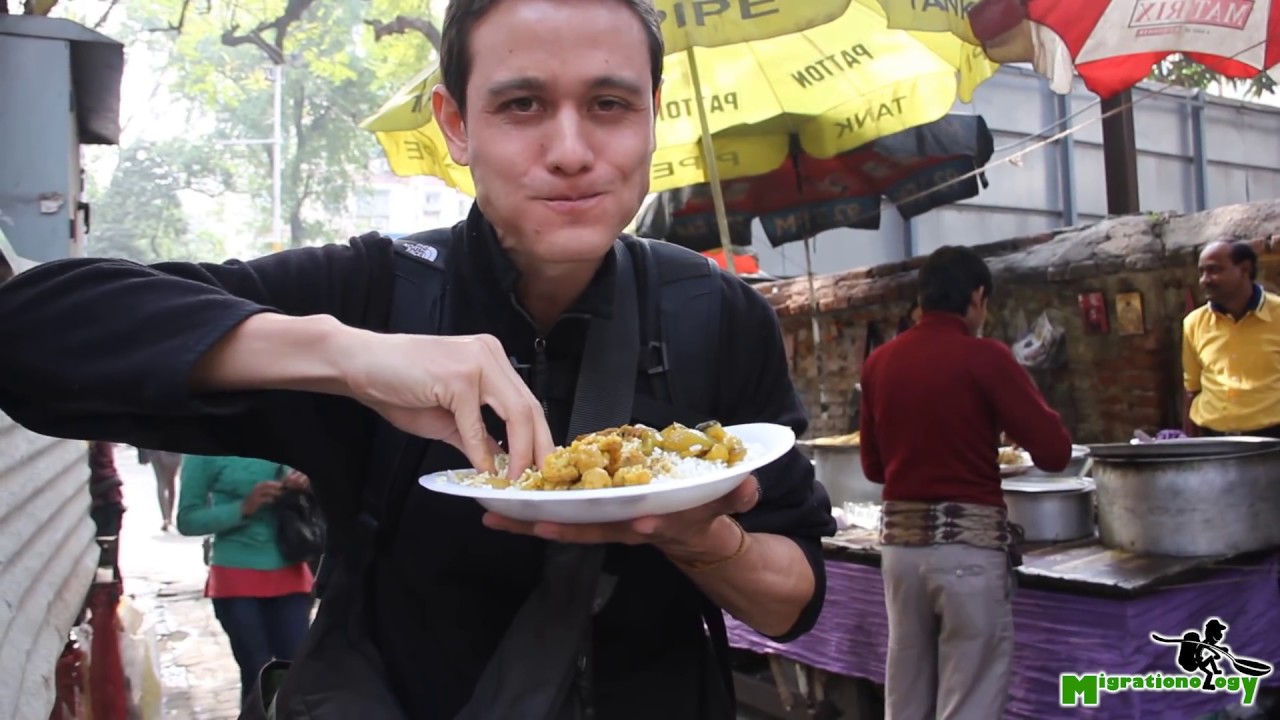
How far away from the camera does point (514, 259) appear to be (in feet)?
4.42

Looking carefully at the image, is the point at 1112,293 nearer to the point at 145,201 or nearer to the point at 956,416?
the point at 956,416

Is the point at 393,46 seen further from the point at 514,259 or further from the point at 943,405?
the point at 514,259

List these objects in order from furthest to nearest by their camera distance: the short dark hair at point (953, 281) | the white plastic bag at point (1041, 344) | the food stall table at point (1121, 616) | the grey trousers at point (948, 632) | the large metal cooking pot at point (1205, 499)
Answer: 1. the white plastic bag at point (1041, 344)
2. the short dark hair at point (953, 281)
3. the grey trousers at point (948, 632)
4. the large metal cooking pot at point (1205, 499)
5. the food stall table at point (1121, 616)

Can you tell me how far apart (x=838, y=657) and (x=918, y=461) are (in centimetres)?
113

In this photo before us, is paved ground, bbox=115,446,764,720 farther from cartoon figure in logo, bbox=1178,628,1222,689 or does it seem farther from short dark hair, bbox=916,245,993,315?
short dark hair, bbox=916,245,993,315

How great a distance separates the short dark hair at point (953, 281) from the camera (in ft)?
12.7

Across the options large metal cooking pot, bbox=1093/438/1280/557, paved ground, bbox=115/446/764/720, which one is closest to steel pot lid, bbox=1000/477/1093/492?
large metal cooking pot, bbox=1093/438/1280/557

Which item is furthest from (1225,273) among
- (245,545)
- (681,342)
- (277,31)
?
(277,31)

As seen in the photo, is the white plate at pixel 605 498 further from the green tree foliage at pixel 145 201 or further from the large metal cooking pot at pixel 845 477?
the green tree foliage at pixel 145 201

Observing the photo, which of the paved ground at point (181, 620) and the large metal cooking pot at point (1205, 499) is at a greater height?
the large metal cooking pot at point (1205, 499)

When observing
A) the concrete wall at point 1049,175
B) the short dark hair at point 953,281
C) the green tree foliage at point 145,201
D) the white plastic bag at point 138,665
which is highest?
the green tree foliage at point 145,201

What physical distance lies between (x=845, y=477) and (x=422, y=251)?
159 inches

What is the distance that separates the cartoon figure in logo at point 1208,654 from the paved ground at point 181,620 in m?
4.94

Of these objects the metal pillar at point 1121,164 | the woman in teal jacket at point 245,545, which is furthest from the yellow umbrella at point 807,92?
the metal pillar at point 1121,164
